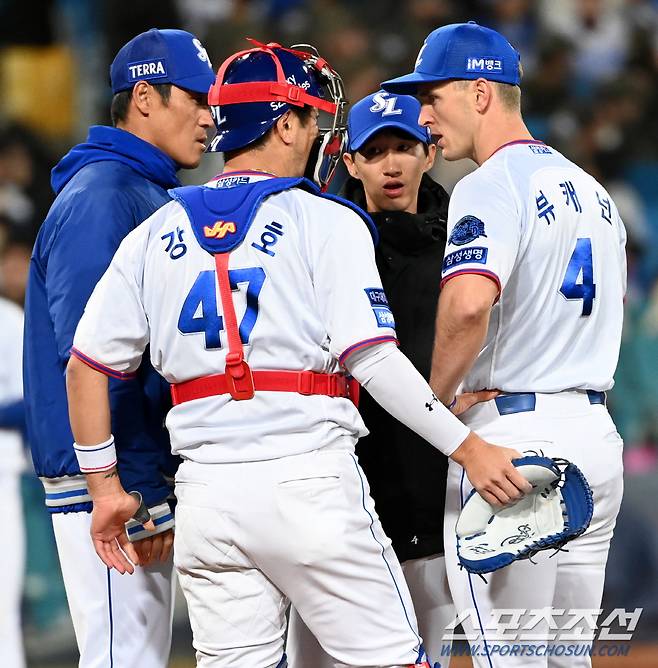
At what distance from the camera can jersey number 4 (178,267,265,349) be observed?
246 centimetres

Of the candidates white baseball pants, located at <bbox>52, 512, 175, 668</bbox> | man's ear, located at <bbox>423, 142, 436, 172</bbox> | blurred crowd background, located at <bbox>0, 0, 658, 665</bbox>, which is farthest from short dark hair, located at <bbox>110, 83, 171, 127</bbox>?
blurred crowd background, located at <bbox>0, 0, 658, 665</bbox>

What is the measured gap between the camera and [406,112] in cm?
340

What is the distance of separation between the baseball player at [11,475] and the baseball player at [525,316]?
3.24 metres

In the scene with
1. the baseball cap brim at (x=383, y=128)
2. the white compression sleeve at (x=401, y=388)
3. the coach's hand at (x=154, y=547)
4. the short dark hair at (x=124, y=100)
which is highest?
the short dark hair at (x=124, y=100)

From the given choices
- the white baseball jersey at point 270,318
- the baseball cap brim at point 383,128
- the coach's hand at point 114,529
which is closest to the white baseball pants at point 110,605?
the coach's hand at point 114,529

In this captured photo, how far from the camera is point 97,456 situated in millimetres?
2631

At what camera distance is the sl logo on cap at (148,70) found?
3234mm

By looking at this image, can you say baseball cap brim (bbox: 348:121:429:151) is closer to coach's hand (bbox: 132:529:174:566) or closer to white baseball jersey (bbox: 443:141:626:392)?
white baseball jersey (bbox: 443:141:626:392)

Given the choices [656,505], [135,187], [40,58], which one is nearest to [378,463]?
[135,187]

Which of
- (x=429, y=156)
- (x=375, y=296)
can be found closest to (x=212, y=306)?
(x=375, y=296)

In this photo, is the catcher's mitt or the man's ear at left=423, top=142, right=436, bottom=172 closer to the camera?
the catcher's mitt

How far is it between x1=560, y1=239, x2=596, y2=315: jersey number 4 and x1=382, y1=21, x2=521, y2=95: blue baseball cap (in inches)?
20.4

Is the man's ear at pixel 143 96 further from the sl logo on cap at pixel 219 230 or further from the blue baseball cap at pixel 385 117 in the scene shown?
the sl logo on cap at pixel 219 230

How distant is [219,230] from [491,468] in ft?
2.73
